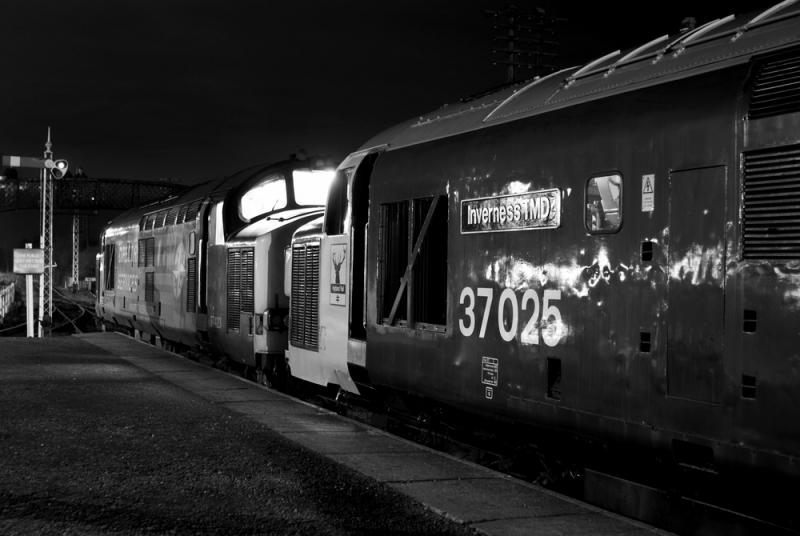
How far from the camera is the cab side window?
241 inches

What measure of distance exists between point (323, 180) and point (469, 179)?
8.82 meters

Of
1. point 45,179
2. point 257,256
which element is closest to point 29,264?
point 45,179

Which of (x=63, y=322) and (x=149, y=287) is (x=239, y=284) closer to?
(x=149, y=287)

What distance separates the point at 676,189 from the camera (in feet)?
18.4

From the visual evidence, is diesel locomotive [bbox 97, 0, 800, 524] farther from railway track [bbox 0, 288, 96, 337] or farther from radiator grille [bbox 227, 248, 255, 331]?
railway track [bbox 0, 288, 96, 337]

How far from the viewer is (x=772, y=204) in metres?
4.94

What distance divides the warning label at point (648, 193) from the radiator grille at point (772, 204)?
0.73m

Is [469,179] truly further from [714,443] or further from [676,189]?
[714,443]

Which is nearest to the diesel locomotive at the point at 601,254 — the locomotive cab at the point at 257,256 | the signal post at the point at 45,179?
the locomotive cab at the point at 257,256

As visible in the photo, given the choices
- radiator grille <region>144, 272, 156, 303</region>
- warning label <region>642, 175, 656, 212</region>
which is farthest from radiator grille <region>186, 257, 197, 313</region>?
warning label <region>642, 175, 656, 212</region>

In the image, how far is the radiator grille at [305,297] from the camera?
11.6m

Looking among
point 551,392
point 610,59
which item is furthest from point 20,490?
point 610,59

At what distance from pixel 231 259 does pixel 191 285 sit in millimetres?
2529

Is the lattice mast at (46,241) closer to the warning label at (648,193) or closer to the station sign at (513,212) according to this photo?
the station sign at (513,212)
